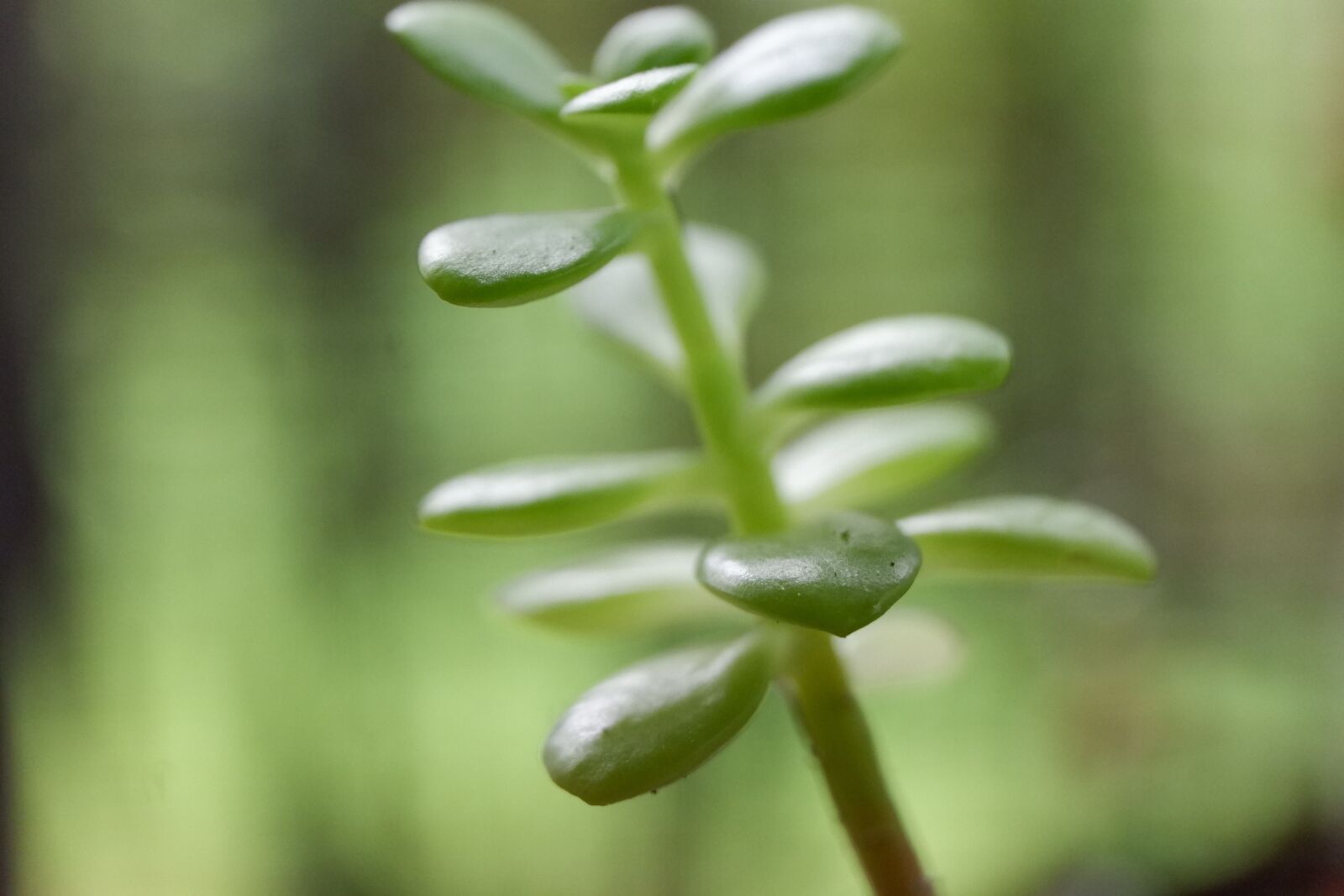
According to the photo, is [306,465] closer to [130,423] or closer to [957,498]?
[130,423]

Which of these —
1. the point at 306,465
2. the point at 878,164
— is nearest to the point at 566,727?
the point at 306,465

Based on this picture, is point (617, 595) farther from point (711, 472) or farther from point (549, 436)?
point (549, 436)

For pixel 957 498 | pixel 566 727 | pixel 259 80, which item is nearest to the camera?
pixel 566 727

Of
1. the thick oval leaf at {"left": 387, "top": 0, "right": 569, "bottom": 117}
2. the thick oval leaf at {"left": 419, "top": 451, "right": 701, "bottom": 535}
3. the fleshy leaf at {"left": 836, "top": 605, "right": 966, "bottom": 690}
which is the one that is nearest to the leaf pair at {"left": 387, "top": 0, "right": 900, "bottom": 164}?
the thick oval leaf at {"left": 387, "top": 0, "right": 569, "bottom": 117}

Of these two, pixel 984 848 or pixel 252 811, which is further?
pixel 984 848

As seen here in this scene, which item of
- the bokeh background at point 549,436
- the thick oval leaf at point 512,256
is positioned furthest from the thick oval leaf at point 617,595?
the bokeh background at point 549,436
